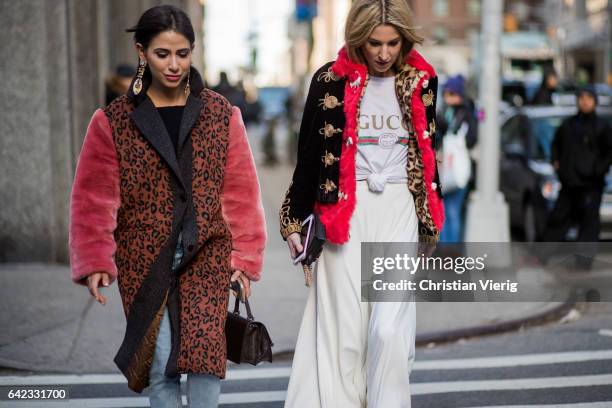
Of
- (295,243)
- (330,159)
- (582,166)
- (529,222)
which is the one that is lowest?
(529,222)

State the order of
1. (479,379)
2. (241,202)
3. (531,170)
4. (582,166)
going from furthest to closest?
1. (531,170)
2. (582,166)
3. (479,379)
4. (241,202)

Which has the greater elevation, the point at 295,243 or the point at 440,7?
the point at 440,7

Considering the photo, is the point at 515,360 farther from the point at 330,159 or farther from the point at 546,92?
the point at 546,92

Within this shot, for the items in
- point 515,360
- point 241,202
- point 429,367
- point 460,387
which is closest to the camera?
point 241,202

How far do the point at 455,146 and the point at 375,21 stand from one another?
20.5ft

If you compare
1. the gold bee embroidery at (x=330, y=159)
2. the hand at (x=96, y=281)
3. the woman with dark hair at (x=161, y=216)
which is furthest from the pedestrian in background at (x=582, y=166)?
the hand at (x=96, y=281)

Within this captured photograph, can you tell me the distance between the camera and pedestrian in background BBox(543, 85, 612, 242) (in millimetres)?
10789

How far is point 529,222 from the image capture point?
1306cm

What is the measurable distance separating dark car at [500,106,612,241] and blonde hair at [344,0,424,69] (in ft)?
26.1

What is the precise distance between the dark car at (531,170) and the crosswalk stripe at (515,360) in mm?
4676

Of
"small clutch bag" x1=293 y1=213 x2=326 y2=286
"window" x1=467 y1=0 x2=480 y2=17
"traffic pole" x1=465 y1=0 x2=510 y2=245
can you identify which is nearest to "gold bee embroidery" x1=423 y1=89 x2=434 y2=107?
"small clutch bag" x1=293 y1=213 x2=326 y2=286

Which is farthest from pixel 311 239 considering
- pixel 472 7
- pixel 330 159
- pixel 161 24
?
pixel 472 7

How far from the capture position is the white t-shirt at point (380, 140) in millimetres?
4496

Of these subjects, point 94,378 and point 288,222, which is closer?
point 288,222
